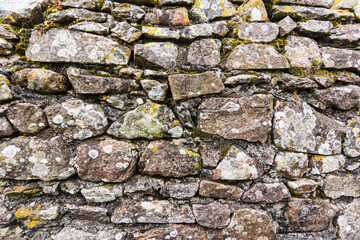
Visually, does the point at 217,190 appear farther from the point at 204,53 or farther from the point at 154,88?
the point at 204,53

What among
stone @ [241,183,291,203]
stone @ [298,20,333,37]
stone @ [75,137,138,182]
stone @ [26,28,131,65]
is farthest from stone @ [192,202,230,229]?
stone @ [298,20,333,37]

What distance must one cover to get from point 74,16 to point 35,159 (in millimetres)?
1456

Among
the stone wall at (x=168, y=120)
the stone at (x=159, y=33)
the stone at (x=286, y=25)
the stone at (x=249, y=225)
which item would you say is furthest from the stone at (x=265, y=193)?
the stone at (x=159, y=33)

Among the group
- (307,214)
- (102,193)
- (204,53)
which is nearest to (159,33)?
(204,53)

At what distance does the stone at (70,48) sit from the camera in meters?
1.54

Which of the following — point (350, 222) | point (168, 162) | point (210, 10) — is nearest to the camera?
point (168, 162)

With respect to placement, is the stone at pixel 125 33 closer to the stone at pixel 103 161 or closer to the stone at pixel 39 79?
the stone at pixel 39 79

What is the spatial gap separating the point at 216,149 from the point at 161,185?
68 cm

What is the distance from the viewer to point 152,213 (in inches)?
63.9

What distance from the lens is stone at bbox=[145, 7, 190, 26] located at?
1.66 m

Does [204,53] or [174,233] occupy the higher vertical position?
[204,53]

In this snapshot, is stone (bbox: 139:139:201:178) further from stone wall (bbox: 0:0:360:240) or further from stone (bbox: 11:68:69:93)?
stone (bbox: 11:68:69:93)

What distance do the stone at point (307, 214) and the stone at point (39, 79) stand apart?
107 inches

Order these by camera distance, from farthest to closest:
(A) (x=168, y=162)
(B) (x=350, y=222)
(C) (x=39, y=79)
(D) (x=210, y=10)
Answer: (B) (x=350, y=222) → (D) (x=210, y=10) → (A) (x=168, y=162) → (C) (x=39, y=79)
